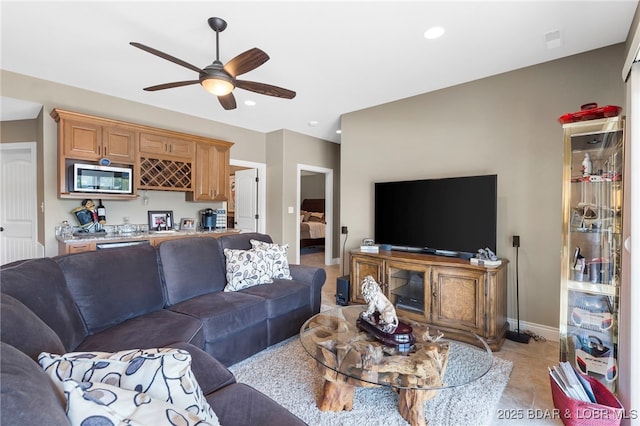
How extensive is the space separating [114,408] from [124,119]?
4316 millimetres

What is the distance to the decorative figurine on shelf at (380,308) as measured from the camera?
1832 mm

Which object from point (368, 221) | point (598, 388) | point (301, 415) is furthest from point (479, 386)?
point (368, 221)

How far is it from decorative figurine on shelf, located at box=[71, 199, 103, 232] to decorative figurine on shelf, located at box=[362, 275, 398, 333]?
3606mm

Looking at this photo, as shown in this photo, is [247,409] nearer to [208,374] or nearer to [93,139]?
[208,374]

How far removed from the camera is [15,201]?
4371mm

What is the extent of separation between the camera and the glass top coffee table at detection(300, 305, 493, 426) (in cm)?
152

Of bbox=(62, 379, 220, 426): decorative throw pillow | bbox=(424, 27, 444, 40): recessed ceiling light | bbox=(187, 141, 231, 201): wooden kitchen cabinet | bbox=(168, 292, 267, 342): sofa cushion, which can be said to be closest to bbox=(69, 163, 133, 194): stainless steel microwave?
bbox=(187, 141, 231, 201): wooden kitchen cabinet

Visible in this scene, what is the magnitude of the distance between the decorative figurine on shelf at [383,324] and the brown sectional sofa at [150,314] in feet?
2.71

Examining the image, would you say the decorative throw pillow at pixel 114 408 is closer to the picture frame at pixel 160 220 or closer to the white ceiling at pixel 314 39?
the white ceiling at pixel 314 39

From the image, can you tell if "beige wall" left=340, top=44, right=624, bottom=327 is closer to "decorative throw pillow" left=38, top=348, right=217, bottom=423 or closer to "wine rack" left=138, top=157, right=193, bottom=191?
"decorative throw pillow" left=38, top=348, right=217, bottom=423

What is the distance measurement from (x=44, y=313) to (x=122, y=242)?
234cm

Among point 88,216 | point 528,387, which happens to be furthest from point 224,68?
point 528,387

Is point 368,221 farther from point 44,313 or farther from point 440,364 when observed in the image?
point 44,313

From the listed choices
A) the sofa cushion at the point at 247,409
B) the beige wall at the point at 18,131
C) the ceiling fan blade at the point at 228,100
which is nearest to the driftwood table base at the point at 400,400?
the sofa cushion at the point at 247,409
